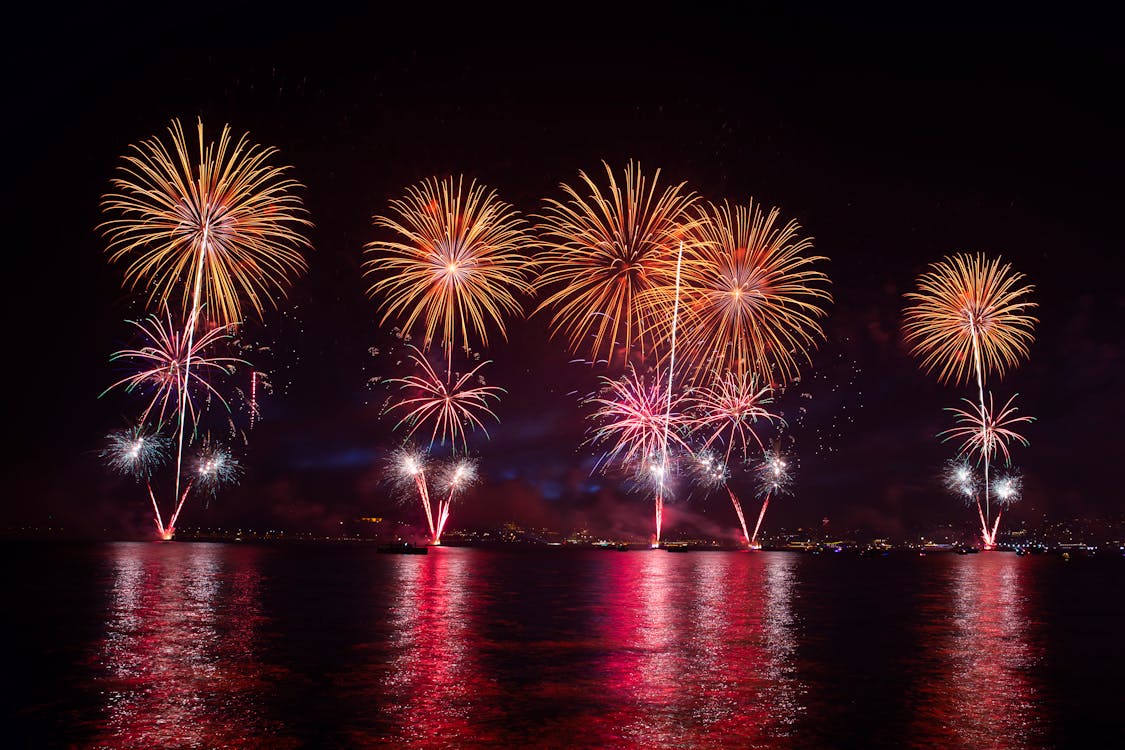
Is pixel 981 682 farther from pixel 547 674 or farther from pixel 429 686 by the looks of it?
pixel 429 686

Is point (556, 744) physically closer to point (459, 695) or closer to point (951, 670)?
point (459, 695)

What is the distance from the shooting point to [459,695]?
24.3 meters

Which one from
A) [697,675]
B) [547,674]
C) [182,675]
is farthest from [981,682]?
[182,675]

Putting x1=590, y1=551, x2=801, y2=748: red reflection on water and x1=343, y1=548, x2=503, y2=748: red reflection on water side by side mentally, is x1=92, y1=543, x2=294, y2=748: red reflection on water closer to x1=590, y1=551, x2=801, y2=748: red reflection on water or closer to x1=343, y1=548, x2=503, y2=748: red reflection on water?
x1=343, y1=548, x2=503, y2=748: red reflection on water

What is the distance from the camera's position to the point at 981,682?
2797cm

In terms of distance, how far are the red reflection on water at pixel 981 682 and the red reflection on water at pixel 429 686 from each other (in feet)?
33.2

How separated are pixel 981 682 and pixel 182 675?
23223mm

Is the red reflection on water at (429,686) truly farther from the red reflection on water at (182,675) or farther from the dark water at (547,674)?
the red reflection on water at (182,675)

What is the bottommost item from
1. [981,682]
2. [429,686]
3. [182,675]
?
[182,675]

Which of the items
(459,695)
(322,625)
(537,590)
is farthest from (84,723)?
(537,590)

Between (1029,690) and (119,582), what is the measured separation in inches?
2596

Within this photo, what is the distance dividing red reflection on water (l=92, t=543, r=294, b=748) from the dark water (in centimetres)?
10

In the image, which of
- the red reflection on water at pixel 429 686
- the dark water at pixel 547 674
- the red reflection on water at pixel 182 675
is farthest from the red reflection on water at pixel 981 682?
the red reflection on water at pixel 182 675

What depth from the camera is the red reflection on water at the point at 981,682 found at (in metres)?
20.9
